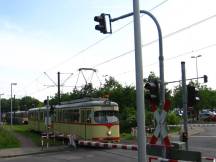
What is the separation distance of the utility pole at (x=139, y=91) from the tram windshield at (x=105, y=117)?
63.3 feet

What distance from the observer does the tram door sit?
33.9m

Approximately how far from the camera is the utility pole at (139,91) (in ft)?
46.3

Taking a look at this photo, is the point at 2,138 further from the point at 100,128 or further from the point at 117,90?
the point at 117,90

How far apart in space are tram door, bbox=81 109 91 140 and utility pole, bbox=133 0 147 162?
19482mm

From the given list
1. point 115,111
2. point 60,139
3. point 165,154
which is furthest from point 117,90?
point 165,154

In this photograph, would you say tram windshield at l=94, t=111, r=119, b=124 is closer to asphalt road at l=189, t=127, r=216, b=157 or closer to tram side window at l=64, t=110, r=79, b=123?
tram side window at l=64, t=110, r=79, b=123

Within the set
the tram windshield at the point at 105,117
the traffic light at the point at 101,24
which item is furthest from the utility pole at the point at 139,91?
the tram windshield at the point at 105,117

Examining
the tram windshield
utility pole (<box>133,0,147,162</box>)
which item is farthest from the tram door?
utility pole (<box>133,0,147,162</box>)

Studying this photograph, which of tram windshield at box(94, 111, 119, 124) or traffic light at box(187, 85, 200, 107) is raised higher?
traffic light at box(187, 85, 200, 107)

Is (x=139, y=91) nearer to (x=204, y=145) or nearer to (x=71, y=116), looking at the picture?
(x=204, y=145)

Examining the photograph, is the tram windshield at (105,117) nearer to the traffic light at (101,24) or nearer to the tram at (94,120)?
the tram at (94,120)

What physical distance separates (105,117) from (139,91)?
1996cm

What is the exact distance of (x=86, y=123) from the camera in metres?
34.2

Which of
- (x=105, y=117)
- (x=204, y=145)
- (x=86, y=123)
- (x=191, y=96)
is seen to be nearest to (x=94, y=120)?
(x=86, y=123)
